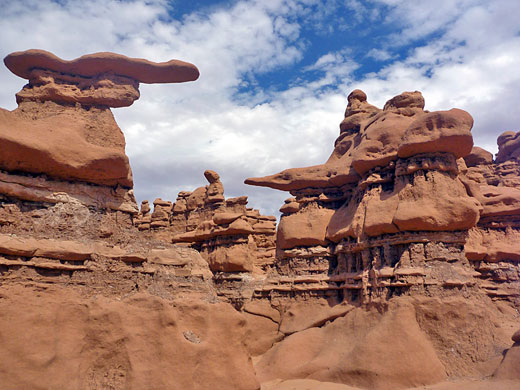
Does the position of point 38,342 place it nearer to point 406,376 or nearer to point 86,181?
point 86,181

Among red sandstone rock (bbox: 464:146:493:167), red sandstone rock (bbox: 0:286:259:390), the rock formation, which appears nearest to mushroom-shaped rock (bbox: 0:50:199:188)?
red sandstone rock (bbox: 0:286:259:390)

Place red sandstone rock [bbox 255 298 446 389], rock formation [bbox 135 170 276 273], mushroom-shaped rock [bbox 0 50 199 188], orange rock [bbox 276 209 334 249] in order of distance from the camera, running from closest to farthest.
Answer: mushroom-shaped rock [bbox 0 50 199 188]
red sandstone rock [bbox 255 298 446 389]
orange rock [bbox 276 209 334 249]
rock formation [bbox 135 170 276 273]

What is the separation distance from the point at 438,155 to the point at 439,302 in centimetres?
607

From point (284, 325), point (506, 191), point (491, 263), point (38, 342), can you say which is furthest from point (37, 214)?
point (506, 191)

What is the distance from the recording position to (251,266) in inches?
995

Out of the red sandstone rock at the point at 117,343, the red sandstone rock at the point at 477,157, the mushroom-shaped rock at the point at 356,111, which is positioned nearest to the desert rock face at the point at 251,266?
the red sandstone rock at the point at 117,343

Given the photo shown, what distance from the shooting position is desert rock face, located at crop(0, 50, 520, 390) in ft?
33.3

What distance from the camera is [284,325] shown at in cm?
2114

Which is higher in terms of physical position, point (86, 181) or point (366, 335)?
point (86, 181)

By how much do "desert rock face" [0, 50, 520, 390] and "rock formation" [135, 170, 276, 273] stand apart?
223 mm

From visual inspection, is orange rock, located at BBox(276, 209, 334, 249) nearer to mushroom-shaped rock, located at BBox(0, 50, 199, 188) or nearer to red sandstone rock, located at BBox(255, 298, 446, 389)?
red sandstone rock, located at BBox(255, 298, 446, 389)

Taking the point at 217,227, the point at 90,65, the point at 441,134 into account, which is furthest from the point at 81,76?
the point at 441,134

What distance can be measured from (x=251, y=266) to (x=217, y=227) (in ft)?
10.5

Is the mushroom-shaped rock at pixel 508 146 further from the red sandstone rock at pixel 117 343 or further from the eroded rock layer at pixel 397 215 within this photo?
the red sandstone rock at pixel 117 343
